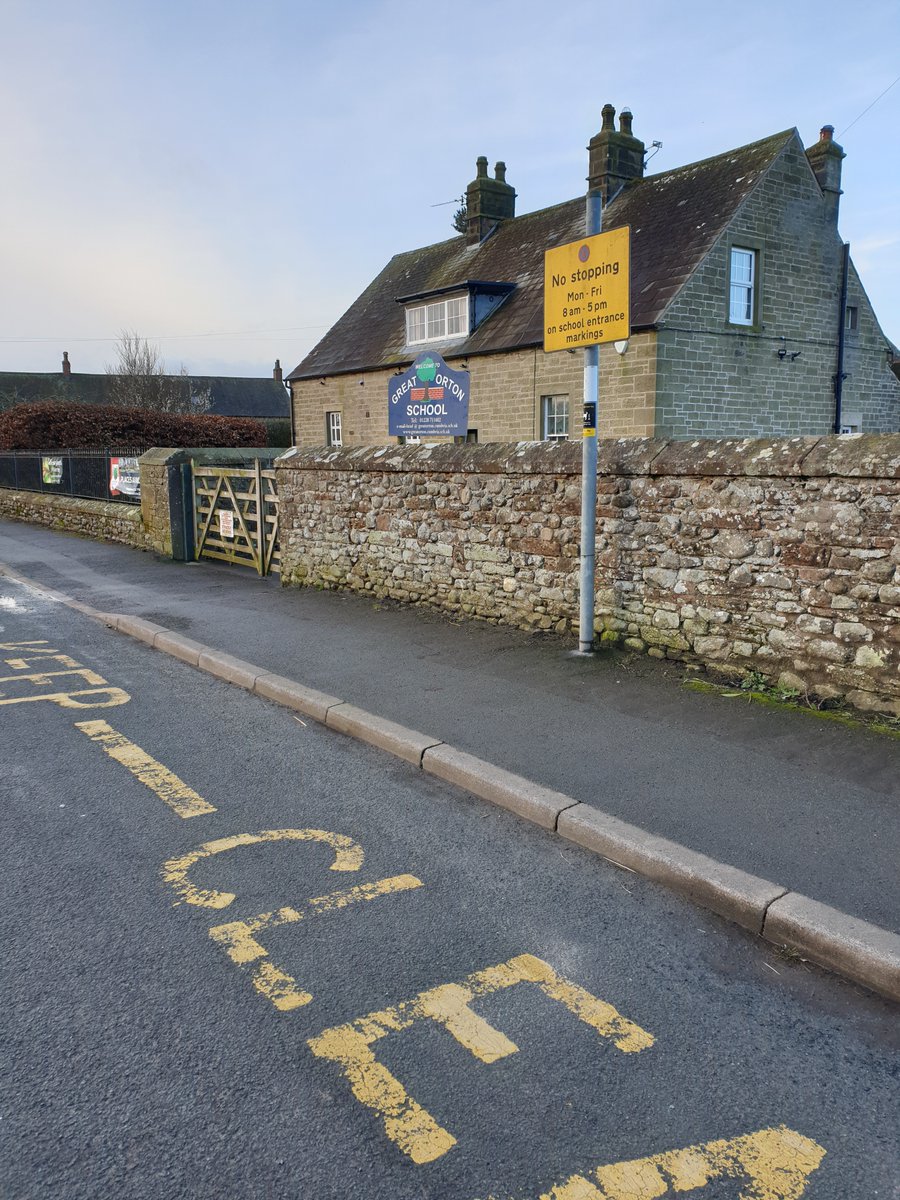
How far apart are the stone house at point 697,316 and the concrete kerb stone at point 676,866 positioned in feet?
48.6

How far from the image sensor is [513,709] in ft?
19.8

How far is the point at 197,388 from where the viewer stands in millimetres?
57281

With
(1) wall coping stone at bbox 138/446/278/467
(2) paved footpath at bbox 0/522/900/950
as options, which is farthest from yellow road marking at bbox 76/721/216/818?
(1) wall coping stone at bbox 138/446/278/467

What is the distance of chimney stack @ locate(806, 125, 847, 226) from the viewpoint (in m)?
20.0

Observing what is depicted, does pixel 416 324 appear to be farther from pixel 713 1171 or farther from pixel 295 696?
pixel 713 1171

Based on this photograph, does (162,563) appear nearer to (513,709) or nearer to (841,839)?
(513,709)

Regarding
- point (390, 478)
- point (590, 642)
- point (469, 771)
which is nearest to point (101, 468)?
point (390, 478)

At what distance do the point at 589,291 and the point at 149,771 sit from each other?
5128mm

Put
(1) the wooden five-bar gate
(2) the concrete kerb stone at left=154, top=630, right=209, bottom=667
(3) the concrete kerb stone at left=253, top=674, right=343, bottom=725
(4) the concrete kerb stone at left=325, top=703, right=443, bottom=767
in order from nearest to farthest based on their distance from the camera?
(4) the concrete kerb stone at left=325, top=703, right=443, bottom=767 → (3) the concrete kerb stone at left=253, top=674, right=343, bottom=725 → (2) the concrete kerb stone at left=154, top=630, right=209, bottom=667 → (1) the wooden five-bar gate

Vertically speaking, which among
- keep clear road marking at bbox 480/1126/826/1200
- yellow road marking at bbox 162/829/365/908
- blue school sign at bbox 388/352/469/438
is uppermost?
blue school sign at bbox 388/352/469/438

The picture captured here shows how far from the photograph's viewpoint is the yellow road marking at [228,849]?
361 cm

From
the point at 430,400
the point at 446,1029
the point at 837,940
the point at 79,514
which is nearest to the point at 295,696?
the point at 446,1029

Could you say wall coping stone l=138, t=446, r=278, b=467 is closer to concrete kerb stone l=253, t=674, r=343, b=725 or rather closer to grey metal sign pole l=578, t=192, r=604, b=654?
concrete kerb stone l=253, t=674, r=343, b=725

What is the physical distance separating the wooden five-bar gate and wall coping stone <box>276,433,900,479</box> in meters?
3.21
